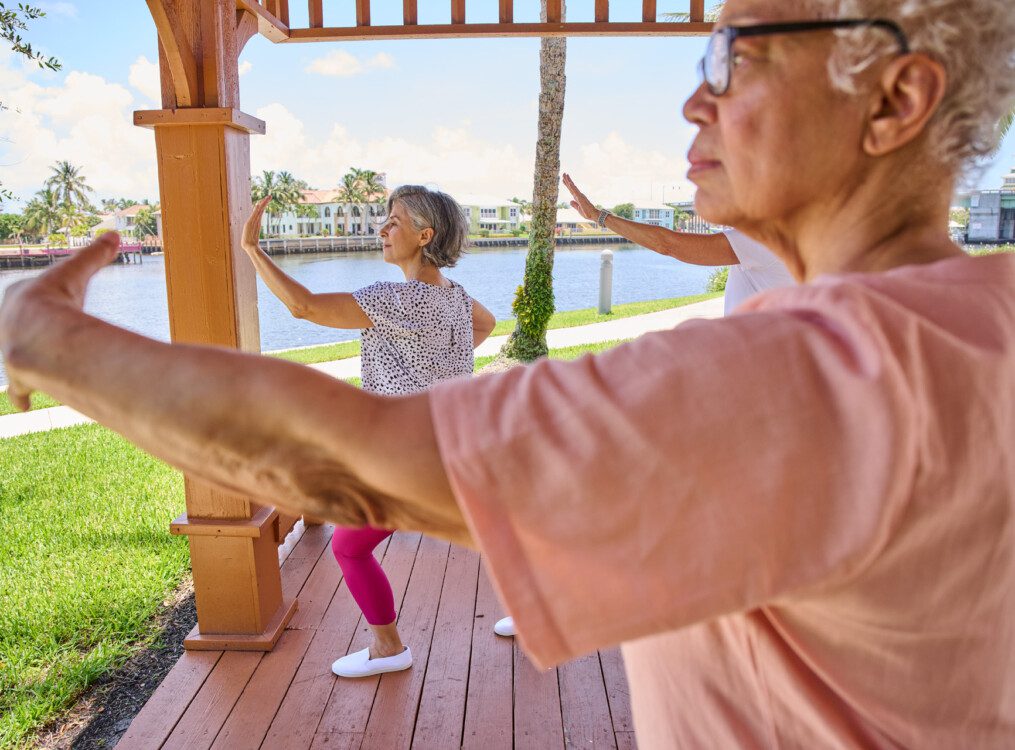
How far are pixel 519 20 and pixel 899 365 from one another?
3.48m

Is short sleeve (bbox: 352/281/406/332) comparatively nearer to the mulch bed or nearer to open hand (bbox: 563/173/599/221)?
open hand (bbox: 563/173/599/221)

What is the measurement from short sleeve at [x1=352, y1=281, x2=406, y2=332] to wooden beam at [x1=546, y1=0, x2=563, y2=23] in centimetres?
136

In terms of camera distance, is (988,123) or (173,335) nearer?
(988,123)

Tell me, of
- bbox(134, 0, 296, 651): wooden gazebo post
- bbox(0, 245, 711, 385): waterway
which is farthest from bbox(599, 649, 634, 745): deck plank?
bbox(0, 245, 711, 385): waterway

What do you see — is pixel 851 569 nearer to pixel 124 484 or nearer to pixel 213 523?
pixel 213 523

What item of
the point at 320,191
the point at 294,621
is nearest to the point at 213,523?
the point at 294,621

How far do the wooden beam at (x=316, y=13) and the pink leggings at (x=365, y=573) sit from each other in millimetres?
2187

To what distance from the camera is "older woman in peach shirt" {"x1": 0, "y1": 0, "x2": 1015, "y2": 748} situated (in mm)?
525

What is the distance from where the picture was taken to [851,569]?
56 centimetres

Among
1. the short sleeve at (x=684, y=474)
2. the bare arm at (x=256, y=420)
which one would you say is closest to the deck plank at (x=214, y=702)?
the bare arm at (x=256, y=420)

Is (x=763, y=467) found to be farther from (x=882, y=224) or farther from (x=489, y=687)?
(x=489, y=687)

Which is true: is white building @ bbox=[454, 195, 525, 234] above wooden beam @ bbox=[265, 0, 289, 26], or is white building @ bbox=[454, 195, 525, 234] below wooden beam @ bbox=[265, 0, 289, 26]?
below

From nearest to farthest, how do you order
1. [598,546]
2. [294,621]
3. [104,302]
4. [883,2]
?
[598,546], [883,2], [294,621], [104,302]

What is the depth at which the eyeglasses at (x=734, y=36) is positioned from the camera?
0.70 metres
